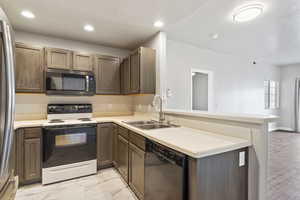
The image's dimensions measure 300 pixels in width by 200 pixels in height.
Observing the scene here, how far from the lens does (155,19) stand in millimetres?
2459

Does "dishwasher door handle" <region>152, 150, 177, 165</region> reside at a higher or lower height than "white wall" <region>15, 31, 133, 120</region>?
lower

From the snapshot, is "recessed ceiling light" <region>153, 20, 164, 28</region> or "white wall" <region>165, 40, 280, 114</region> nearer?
"recessed ceiling light" <region>153, 20, 164, 28</region>

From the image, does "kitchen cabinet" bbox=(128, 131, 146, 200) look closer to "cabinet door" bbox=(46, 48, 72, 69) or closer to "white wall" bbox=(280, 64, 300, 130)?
"cabinet door" bbox=(46, 48, 72, 69)

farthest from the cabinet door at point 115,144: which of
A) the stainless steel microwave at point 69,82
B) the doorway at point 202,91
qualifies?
the doorway at point 202,91

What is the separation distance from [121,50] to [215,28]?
212 centimetres

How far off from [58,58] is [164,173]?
2718 millimetres

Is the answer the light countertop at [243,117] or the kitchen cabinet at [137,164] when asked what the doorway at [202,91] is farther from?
the kitchen cabinet at [137,164]

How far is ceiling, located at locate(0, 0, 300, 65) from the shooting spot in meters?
2.10

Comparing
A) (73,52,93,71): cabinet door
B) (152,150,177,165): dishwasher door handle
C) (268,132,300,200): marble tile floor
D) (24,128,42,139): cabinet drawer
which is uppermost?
(73,52,93,71): cabinet door

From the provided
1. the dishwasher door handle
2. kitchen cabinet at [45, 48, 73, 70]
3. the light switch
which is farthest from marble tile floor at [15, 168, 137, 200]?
kitchen cabinet at [45, 48, 73, 70]

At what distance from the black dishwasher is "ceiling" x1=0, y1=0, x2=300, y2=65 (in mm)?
1819

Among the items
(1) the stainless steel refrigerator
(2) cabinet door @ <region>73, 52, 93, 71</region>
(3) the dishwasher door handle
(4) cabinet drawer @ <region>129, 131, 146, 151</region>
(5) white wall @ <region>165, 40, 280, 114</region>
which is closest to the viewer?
(1) the stainless steel refrigerator

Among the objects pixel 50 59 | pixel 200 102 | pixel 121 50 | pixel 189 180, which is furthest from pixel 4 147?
pixel 200 102

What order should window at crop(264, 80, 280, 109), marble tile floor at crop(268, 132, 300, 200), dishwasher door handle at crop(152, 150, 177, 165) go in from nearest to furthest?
1. dishwasher door handle at crop(152, 150, 177, 165)
2. marble tile floor at crop(268, 132, 300, 200)
3. window at crop(264, 80, 280, 109)
